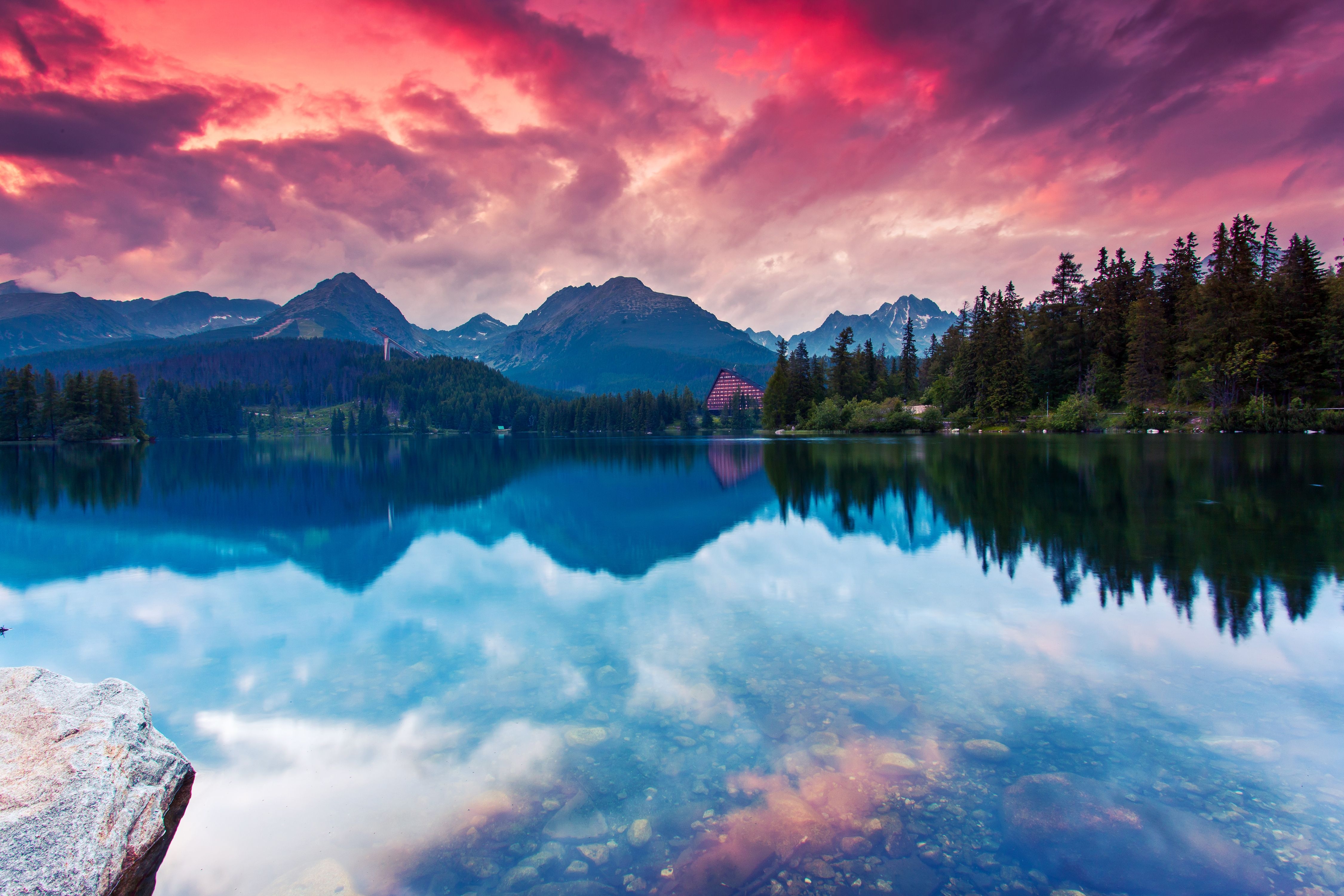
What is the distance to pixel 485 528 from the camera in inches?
1004

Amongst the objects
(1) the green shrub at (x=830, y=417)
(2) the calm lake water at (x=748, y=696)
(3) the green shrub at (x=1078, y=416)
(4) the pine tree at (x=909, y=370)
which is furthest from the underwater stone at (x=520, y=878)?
(4) the pine tree at (x=909, y=370)

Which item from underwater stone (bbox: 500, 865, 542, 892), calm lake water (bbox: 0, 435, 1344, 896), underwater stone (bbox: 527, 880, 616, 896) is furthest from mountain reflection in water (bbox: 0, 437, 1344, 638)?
underwater stone (bbox: 500, 865, 542, 892)

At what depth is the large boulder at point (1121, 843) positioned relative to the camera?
4.75m

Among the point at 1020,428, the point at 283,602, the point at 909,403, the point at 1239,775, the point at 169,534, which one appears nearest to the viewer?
the point at 1239,775

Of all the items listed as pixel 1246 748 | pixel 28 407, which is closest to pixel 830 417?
pixel 1246 748

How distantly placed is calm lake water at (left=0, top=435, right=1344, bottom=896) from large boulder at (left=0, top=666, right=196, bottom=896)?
475 millimetres

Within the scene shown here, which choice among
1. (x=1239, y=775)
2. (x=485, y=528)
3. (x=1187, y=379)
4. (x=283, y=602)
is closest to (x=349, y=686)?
(x=283, y=602)

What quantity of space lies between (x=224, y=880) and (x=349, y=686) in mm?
4345

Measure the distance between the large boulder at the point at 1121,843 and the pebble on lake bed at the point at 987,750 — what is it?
17.8 inches

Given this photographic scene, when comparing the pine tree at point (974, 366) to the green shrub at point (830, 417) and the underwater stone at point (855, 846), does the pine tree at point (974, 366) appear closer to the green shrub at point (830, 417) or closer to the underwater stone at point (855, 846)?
the green shrub at point (830, 417)

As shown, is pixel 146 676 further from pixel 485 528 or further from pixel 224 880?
pixel 485 528

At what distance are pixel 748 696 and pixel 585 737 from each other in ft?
7.60

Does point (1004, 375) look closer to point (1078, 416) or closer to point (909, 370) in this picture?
point (1078, 416)

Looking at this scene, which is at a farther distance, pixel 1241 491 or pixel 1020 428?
pixel 1020 428
